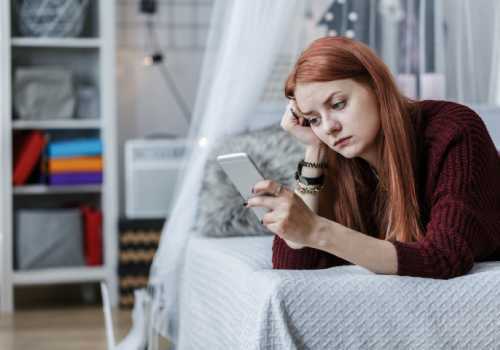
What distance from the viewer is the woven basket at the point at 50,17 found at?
3.57m

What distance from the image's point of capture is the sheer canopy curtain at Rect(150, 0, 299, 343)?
2551 mm

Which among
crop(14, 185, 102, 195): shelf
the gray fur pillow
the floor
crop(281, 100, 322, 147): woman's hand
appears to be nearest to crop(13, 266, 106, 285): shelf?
the floor

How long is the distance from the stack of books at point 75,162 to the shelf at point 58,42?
0.40 metres

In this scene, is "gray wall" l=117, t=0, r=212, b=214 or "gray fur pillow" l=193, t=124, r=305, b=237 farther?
"gray wall" l=117, t=0, r=212, b=214

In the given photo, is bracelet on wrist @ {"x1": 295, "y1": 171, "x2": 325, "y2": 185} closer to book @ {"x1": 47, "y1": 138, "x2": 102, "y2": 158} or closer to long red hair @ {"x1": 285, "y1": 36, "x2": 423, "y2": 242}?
long red hair @ {"x1": 285, "y1": 36, "x2": 423, "y2": 242}

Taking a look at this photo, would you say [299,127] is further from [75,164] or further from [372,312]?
[75,164]

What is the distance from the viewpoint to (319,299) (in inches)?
53.9

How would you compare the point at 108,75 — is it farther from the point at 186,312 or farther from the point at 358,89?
the point at 358,89

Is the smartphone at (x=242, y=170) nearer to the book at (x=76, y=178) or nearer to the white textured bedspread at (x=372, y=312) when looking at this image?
the white textured bedspread at (x=372, y=312)

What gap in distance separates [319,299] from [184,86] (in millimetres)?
2739

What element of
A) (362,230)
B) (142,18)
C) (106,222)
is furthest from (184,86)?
Result: (362,230)

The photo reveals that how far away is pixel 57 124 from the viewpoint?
3.61 m

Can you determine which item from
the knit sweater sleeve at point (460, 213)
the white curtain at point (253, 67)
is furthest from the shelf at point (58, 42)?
the knit sweater sleeve at point (460, 213)

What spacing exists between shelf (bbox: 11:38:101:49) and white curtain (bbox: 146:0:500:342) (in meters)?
1.06
